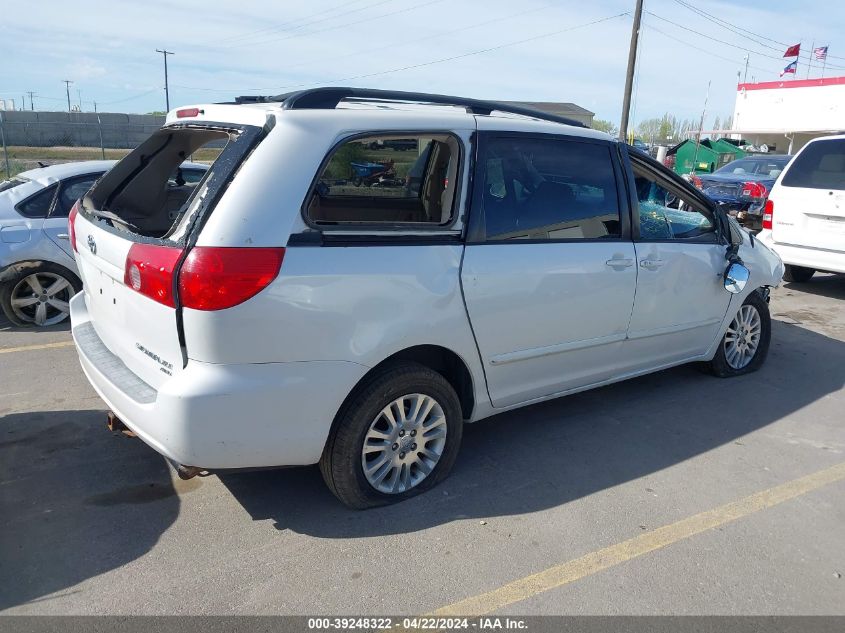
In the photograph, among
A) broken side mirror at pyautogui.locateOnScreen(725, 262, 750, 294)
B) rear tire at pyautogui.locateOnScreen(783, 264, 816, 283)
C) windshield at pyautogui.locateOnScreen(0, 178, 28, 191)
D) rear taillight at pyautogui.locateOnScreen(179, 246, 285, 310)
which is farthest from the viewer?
rear tire at pyautogui.locateOnScreen(783, 264, 816, 283)

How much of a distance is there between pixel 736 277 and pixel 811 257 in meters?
4.05

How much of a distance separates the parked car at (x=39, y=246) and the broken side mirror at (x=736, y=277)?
168 inches

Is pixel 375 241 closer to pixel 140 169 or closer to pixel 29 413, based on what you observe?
pixel 140 169

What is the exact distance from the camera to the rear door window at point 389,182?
3209 mm

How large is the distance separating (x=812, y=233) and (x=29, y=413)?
26.3 ft

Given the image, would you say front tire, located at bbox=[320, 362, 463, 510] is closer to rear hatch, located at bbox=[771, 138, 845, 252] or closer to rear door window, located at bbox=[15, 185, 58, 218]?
rear door window, located at bbox=[15, 185, 58, 218]

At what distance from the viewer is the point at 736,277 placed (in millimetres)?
4637

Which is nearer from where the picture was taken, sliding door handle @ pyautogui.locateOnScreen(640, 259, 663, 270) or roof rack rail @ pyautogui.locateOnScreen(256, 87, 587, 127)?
roof rack rail @ pyautogui.locateOnScreen(256, 87, 587, 127)

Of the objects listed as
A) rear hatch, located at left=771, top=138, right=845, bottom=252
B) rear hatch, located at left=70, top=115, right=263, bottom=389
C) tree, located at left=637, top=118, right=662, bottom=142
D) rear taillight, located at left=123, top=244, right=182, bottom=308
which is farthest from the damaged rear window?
tree, located at left=637, top=118, right=662, bottom=142

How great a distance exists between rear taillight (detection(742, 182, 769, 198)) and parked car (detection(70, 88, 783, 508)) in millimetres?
9222

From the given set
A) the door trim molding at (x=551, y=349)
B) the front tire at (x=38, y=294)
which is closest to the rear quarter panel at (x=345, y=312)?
the door trim molding at (x=551, y=349)

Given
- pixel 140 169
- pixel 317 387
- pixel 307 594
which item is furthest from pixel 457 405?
pixel 140 169

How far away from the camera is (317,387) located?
9.30 ft

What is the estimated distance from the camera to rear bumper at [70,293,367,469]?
2.65 m
